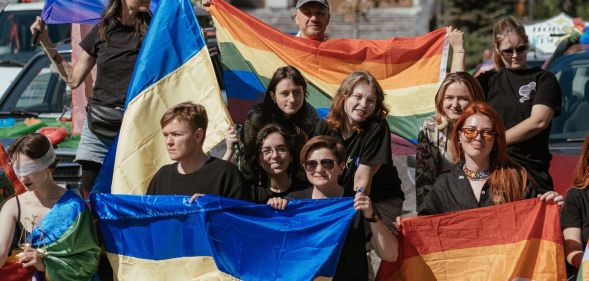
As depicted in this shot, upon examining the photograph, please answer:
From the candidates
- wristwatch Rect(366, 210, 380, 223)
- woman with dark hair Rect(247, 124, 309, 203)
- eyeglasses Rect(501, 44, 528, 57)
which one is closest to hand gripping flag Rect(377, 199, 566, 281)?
wristwatch Rect(366, 210, 380, 223)

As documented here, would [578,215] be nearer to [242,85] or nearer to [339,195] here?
[339,195]

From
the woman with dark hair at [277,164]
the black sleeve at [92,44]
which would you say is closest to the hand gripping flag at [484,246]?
the woman with dark hair at [277,164]

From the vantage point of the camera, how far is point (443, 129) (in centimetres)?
712

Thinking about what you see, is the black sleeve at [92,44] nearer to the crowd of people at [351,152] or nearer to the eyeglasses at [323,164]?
the crowd of people at [351,152]

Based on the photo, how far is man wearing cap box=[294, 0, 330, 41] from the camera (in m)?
8.15

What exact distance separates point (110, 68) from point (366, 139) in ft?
6.14

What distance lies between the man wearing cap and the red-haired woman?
248 cm

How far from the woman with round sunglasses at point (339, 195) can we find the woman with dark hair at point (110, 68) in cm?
178

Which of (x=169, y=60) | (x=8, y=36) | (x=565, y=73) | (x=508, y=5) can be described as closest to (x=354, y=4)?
(x=508, y=5)

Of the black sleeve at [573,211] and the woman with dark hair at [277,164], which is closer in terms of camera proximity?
the black sleeve at [573,211]

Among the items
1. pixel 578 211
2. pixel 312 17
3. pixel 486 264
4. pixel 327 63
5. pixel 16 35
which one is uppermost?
pixel 312 17

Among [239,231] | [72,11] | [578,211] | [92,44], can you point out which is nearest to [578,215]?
[578,211]

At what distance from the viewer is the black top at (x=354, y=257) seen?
249 inches

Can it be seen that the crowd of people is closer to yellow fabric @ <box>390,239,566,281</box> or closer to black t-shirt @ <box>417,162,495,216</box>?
black t-shirt @ <box>417,162,495,216</box>
